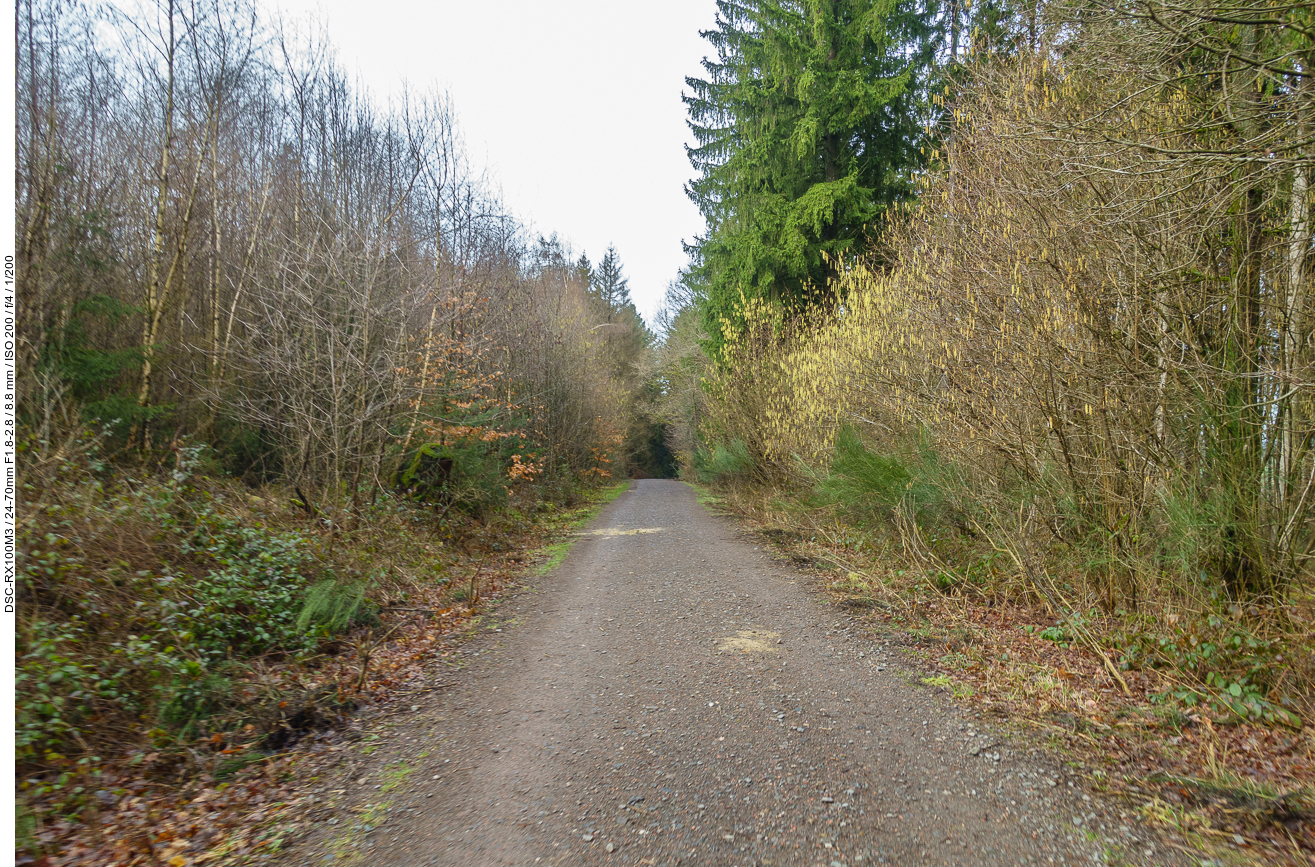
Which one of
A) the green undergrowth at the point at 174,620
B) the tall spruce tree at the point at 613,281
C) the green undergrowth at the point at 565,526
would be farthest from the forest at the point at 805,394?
the tall spruce tree at the point at 613,281

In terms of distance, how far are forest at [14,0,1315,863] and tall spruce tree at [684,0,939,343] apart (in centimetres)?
31

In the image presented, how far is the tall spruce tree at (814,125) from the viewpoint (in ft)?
47.2

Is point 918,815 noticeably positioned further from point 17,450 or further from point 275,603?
point 17,450

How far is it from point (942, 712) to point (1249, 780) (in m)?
1.58

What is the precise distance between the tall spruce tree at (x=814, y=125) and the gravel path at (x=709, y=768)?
9.93 metres

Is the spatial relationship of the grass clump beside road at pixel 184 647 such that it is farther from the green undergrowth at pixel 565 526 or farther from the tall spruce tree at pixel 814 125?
the tall spruce tree at pixel 814 125

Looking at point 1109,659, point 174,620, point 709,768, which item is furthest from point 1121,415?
point 174,620

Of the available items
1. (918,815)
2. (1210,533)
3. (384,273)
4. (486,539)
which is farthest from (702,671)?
Result: (384,273)

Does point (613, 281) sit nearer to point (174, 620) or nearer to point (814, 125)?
point (814, 125)

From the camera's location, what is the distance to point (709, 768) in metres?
3.72

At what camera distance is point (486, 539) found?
37.3 feet

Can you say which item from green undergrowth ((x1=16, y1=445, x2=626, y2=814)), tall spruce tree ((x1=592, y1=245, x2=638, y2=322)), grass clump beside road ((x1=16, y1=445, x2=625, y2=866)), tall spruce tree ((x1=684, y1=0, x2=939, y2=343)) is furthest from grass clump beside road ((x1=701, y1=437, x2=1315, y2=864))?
tall spruce tree ((x1=592, y1=245, x2=638, y2=322))

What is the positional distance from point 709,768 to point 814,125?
14301 mm

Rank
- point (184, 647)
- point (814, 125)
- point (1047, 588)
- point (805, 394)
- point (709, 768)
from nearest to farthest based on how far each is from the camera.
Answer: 1. point (709, 768)
2. point (184, 647)
3. point (1047, 588)
4. point (805, 394)
5. point (814, 125)
